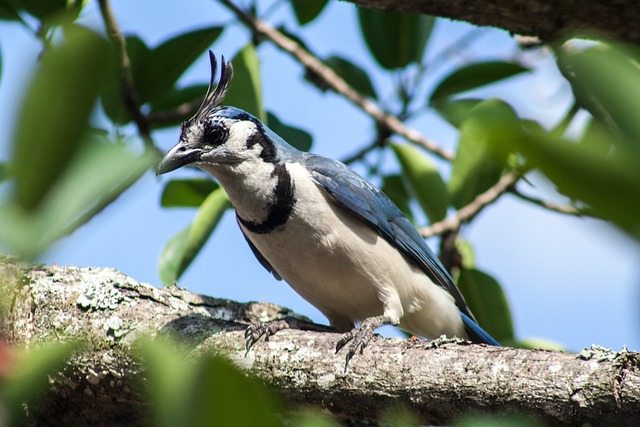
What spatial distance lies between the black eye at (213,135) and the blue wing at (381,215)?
0.57 m

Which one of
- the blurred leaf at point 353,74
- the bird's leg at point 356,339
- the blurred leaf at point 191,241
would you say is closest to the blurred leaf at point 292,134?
the blurred leaf at point 191,241

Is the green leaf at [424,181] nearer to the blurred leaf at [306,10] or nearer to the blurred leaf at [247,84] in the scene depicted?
the blurred leaf at [247,84]

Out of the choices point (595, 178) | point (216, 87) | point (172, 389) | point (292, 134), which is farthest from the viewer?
point (292, 134)

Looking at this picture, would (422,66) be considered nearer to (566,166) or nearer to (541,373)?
(541,373)

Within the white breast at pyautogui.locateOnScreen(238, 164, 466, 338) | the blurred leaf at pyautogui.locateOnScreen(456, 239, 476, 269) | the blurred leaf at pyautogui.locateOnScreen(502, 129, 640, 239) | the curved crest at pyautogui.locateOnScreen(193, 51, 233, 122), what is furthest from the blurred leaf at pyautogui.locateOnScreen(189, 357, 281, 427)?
the blurred leaf at pyautogui.locateOnScreen(456, 239, 476, 269)

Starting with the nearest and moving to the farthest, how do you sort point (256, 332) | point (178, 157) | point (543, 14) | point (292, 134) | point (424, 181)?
point (543, 14) → point (256, 332) → point (178, 157) → point (424, 181) → point (292, 134)

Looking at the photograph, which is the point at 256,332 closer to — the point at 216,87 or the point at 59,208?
the point at 216,87

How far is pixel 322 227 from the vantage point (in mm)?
4211

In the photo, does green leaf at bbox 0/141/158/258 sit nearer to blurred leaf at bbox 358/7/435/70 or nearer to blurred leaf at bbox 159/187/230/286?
blurred leaf at bbox 159/187/230/286

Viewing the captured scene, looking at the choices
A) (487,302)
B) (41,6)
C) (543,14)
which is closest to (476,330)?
(487,302)

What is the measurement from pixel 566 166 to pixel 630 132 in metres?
0.08

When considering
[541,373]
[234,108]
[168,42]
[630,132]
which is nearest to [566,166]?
[630,132]

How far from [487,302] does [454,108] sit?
1.42m

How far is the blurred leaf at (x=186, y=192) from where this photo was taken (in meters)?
4.87
